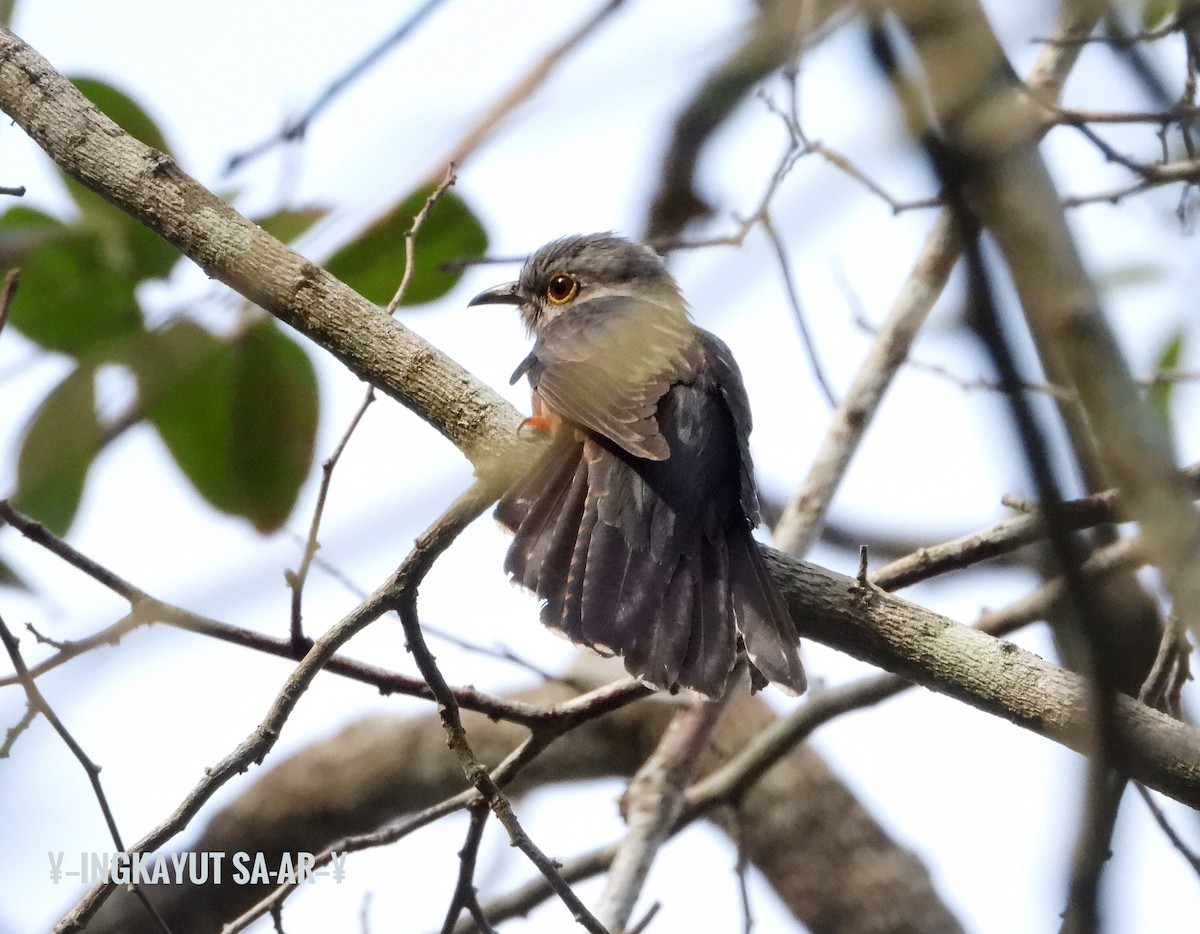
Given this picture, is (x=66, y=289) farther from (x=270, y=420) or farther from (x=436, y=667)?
(x=436, y=667)

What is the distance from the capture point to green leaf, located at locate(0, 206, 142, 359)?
261 centimetres

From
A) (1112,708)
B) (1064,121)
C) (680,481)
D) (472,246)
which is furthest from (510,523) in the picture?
(1112,708)

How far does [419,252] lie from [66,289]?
1093 millimetres

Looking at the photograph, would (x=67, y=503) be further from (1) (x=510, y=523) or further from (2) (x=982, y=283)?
(2) (x=982, y=283)

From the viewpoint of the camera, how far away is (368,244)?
9.84ft

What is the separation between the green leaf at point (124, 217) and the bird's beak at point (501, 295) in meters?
2.78

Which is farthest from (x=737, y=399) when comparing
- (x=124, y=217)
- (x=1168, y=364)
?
(x=124, y=217)

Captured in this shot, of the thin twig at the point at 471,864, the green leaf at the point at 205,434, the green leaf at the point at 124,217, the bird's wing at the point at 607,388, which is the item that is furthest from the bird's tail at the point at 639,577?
the green leaf at the point at 124,217

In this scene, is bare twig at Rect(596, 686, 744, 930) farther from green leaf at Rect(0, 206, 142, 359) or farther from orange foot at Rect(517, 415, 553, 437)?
green leaf at Rect(0, 206, 142, 359)

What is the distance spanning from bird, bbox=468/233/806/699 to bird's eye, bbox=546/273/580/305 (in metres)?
1.46

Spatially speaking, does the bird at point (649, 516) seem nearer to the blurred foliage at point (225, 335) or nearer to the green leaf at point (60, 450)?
the blurred foliage at point (225, 335)

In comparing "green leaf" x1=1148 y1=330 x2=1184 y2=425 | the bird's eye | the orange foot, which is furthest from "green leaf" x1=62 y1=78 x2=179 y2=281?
"green leaf" x1=1148 y1=330 x2=1184 y2=425

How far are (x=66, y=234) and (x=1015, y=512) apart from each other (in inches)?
95.8

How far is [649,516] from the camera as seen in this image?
11.7 ft
